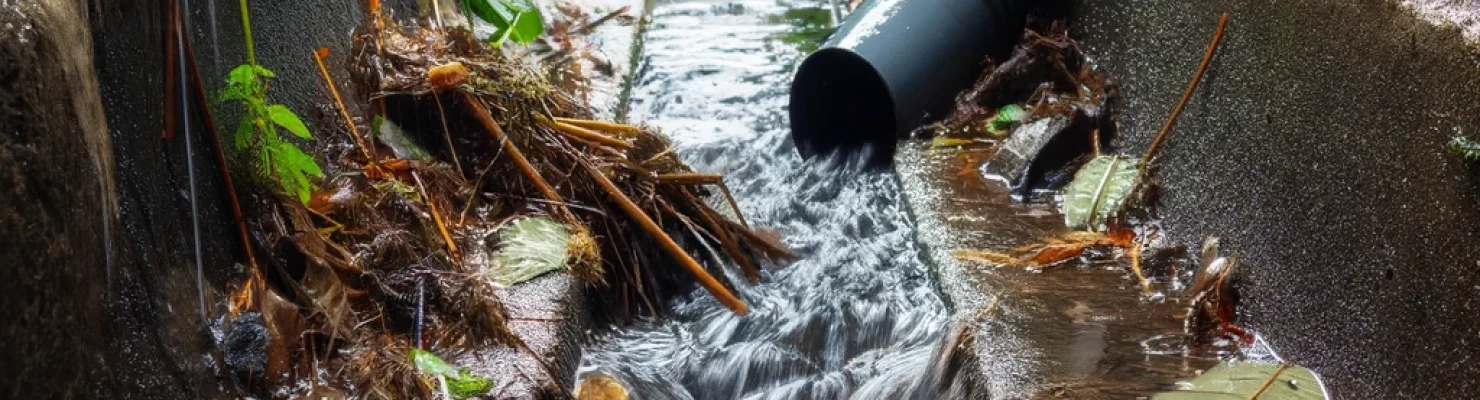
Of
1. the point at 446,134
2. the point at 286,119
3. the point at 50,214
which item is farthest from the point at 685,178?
the point at 50,214

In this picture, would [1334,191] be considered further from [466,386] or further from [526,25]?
[526,25]

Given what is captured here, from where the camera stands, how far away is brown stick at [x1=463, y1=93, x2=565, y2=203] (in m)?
3.96

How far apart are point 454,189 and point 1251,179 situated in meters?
2.74

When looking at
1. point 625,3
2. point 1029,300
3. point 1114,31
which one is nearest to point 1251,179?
point 1029,300

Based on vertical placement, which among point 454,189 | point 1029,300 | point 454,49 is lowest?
point 1029,300

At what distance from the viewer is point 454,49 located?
4.52 meters

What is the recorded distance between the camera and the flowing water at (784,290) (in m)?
3.77

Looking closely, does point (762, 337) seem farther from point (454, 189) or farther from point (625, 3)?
point (625, 3)

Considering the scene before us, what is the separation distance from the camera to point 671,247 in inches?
157

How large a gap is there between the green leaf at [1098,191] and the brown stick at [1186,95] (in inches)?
3.0

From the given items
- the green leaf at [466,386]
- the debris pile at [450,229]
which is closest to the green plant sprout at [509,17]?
the debris pile at [450,229]

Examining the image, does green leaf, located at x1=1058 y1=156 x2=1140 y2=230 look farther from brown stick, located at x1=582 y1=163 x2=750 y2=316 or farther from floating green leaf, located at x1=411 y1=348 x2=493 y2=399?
floating green leaf, located at x1=411 y1=348 x2=493 y2=399

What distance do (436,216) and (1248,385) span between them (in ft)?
8.40

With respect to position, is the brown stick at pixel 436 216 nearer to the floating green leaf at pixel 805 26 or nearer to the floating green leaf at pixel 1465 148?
the floating green leaf at pixel 1465 148
